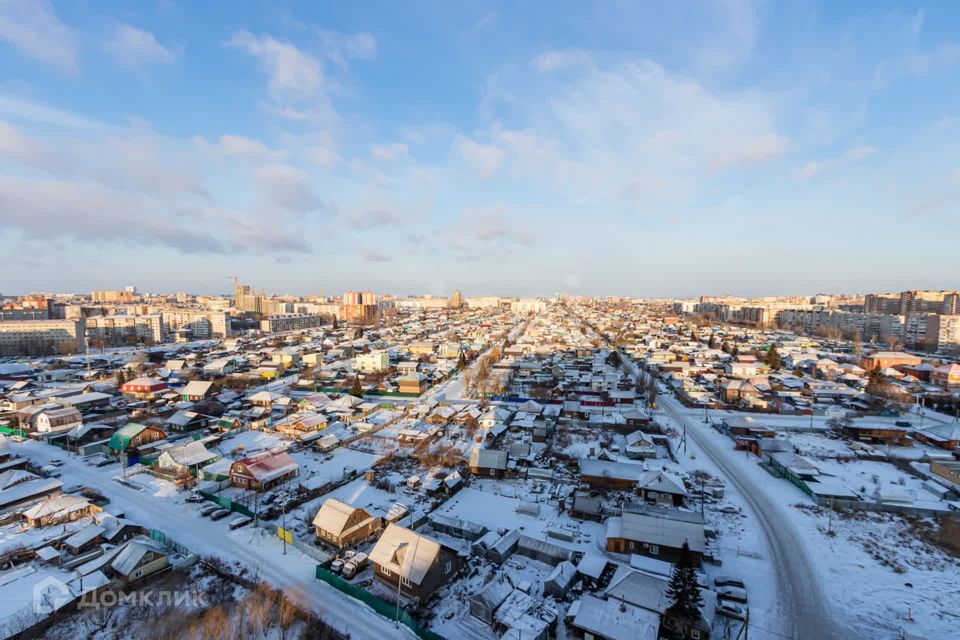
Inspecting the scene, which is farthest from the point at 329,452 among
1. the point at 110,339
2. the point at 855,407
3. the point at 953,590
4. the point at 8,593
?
the point at 110,339

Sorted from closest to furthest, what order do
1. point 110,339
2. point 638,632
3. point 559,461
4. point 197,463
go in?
point 638,632 < point 197,463 < point 559,461 < point 110,339

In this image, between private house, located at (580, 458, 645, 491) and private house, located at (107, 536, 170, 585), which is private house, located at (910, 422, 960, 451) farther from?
private house, located at (107, 536, 170, 585)

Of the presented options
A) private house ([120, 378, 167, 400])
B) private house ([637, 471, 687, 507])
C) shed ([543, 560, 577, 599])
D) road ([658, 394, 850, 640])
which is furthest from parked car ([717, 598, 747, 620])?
private house ([120, 378, 167, 400])

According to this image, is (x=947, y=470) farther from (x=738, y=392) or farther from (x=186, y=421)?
(x=186, y=421)

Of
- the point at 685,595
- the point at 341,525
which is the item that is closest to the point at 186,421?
the point at 341,525

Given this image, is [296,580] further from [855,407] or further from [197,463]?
[855,407]

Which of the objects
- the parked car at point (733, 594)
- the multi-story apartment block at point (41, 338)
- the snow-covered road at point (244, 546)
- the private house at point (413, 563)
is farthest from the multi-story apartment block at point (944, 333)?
the multi-story apartment block at point (41, 338)
